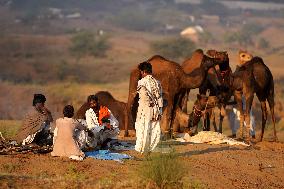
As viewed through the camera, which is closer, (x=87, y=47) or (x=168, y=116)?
(x=168, y=116)

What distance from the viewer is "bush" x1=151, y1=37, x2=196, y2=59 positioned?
5453 cm

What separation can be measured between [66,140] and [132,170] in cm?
131

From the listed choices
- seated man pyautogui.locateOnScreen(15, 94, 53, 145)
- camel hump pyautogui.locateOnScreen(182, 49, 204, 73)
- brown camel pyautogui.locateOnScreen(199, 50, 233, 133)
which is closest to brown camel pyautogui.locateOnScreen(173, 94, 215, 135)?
brown camel pyautogui.locateOnScreen(199, 50, 233, 133)

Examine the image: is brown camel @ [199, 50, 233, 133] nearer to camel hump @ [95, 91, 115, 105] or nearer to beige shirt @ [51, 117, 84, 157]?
camel hump @ [95, 91, 115, 105]

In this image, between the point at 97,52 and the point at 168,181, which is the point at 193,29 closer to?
the point at 97,52

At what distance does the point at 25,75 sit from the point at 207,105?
27.9 meters

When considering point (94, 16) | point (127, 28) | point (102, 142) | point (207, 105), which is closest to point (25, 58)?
point (207, 105)

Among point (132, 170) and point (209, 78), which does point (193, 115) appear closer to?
→ point (209, 78)

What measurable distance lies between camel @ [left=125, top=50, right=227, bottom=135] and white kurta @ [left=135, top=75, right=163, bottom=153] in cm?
357

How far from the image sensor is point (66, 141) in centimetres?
1091

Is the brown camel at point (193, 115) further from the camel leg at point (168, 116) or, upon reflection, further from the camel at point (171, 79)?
the camel leg at point (168, 116)

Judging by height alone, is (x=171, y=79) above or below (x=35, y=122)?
above

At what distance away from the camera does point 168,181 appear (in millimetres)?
9375

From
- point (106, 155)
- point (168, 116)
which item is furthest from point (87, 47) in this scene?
point (106, 155)
